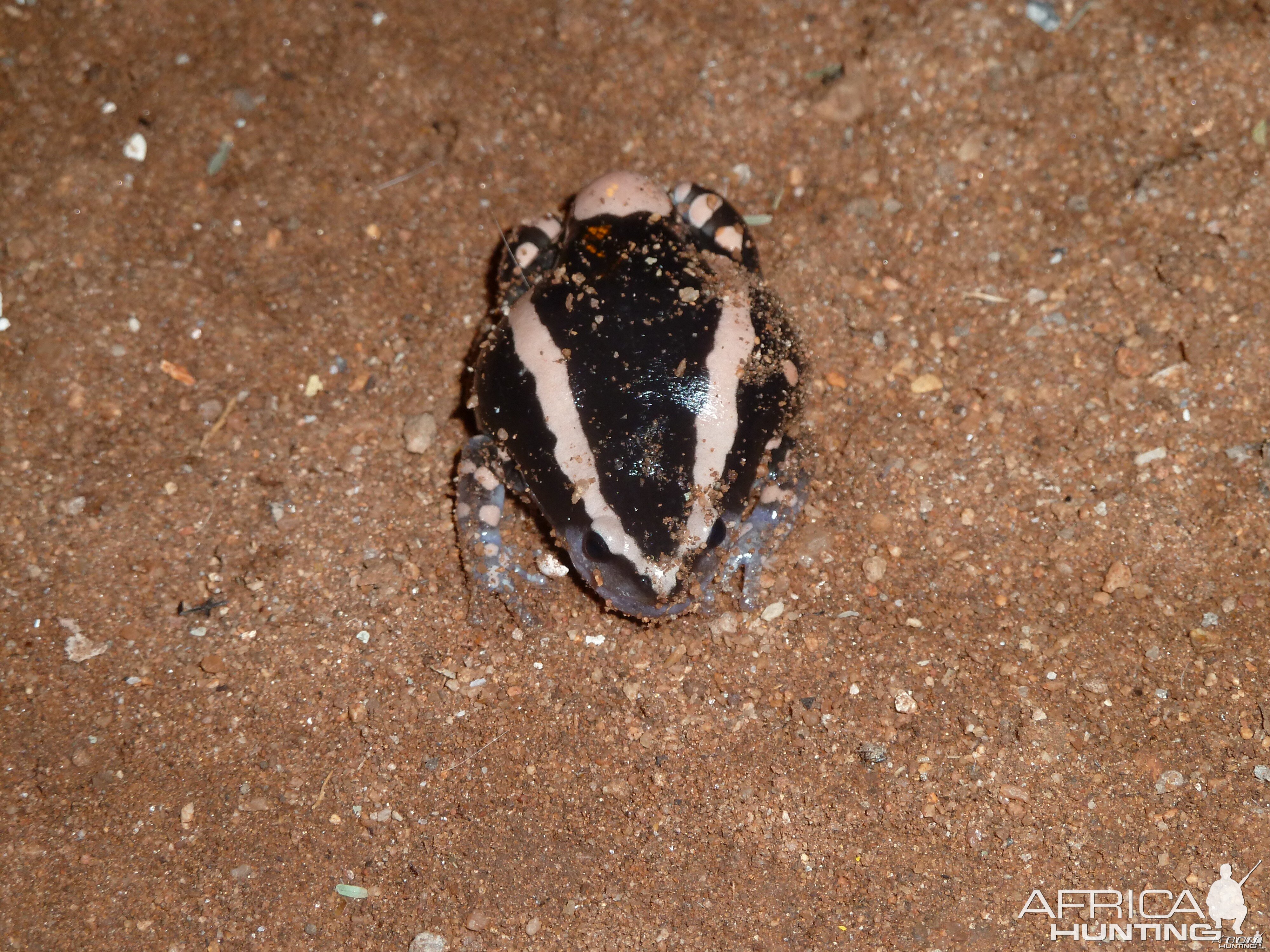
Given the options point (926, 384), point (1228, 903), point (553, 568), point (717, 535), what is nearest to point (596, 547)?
point (717, 535)

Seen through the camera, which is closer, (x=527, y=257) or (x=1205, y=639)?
(x=1205, y=639)

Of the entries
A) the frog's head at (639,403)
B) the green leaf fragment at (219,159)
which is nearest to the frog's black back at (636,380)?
A: the frog's head at (639,403)

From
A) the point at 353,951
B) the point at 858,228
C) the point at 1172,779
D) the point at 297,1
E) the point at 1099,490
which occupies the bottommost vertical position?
the point at 353,951

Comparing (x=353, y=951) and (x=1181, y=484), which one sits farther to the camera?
(x=1181, y=484)

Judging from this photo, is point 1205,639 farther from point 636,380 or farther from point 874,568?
point 636,380

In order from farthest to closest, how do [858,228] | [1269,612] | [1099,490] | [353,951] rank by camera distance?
[858,228] < [1099,490] < [1269,612] < [353,951]

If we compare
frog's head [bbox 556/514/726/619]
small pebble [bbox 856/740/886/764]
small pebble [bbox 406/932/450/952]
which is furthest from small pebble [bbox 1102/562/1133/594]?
small pebble [bbox 406/932/450/952]

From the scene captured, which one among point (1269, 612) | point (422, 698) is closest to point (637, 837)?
point (422, 698)

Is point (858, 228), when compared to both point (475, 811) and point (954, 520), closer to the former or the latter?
point (954, 520)

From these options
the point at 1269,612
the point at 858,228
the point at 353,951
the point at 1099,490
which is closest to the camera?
the point at 353,951
